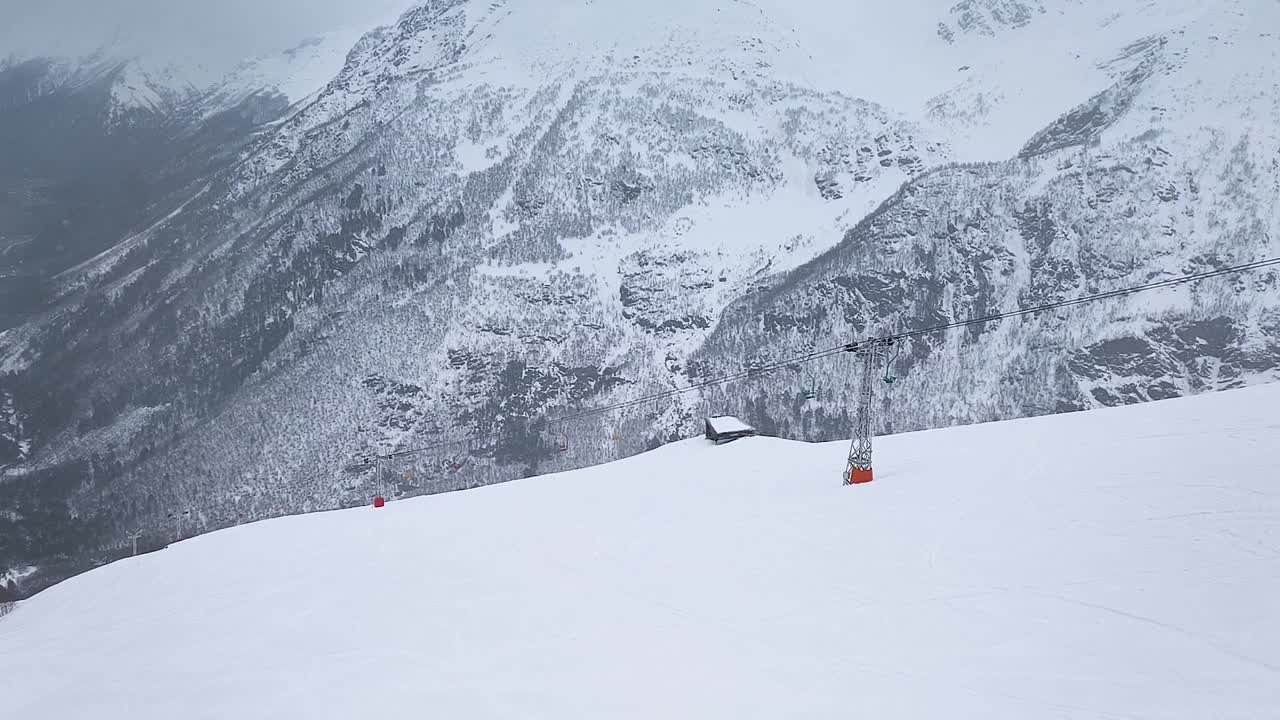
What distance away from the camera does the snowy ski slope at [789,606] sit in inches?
560

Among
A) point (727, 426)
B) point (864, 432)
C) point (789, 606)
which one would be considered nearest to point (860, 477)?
point (864, 432)

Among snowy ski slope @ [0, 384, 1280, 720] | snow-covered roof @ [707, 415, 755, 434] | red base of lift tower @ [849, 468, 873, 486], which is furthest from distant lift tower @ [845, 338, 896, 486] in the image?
snow-covered roof @ [707, 415, 755, 434]

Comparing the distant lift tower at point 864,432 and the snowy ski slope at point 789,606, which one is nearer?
the snowy ski slope at point 789,606

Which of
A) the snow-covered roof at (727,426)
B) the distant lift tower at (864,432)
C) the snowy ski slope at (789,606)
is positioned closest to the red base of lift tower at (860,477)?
the distant lift tower at (864,432)

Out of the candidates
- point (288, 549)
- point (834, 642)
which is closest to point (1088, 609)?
point (834, 642)

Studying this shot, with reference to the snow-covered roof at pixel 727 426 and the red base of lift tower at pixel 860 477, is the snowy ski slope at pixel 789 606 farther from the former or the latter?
the snow-covered roof at pixel 727 426

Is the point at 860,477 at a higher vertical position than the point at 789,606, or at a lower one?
higher

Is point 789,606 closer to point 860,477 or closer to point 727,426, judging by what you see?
point 860,477

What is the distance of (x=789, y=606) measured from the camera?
18.6 m

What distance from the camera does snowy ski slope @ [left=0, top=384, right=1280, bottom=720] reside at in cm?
1422

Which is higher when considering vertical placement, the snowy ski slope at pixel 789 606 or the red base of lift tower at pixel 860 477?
the red base of lift tower at pixel 860 477

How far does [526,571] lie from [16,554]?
22227 cm

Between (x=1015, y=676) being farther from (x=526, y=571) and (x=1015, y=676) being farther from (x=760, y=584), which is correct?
(x=526, y=571)

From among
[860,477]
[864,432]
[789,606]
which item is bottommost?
[789,606]
